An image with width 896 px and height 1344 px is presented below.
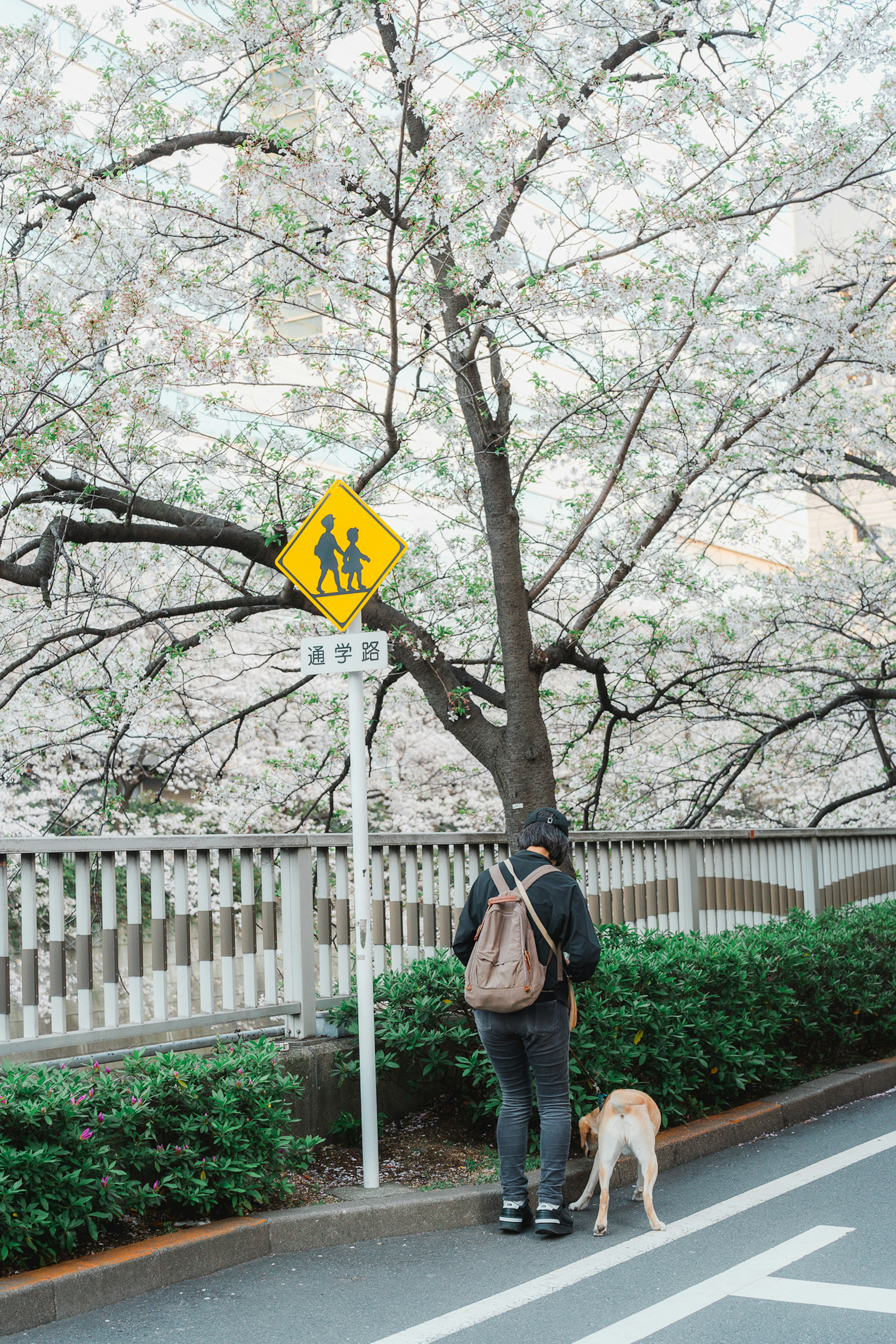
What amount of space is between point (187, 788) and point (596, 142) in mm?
13917

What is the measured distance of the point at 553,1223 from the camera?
15.8 ft

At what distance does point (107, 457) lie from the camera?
782cm

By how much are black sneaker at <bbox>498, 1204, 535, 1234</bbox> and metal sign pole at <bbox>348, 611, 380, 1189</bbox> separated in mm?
609

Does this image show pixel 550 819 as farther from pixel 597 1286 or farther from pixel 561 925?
pixel 597 1286

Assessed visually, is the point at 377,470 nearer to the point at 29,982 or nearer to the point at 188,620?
the point at 29,982

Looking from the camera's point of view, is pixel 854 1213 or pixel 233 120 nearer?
pixel 854 1213

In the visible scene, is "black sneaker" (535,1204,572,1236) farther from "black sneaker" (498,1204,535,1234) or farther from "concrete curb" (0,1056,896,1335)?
"concrete curb" (0,1056,896,1335)

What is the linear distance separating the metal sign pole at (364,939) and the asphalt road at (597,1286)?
0.44 metres

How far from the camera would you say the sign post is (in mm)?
5344

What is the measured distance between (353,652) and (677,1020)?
2.58m

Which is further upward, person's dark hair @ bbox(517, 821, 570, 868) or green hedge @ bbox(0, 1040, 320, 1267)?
person's dark hair @ bbox(517, 821, 570, 868)

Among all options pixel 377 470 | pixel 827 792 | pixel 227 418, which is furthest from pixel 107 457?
pixel 827 792

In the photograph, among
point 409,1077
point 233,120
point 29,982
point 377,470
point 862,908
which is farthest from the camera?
point 862,908

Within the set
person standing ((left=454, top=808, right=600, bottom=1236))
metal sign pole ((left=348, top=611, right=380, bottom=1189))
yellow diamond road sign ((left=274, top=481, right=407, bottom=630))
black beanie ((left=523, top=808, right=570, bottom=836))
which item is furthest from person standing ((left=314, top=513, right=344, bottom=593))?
person standing ((left=454, top=808, right=600, bottom=1236))
